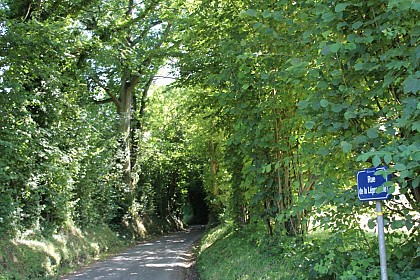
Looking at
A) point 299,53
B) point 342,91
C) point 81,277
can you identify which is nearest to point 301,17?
point 299,53

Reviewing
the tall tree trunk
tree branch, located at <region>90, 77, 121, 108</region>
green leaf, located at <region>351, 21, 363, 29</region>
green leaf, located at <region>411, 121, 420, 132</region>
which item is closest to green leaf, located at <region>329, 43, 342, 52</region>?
green leaf, located at <region>351, 21, 363, 29</region>

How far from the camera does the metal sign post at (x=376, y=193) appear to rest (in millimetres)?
3650

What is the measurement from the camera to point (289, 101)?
7.79 m

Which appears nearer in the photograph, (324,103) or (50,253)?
(324,103)

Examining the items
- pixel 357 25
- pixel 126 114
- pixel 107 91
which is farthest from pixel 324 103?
pixel 107 91

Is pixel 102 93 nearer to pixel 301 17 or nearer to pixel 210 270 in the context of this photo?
pixel 210 270

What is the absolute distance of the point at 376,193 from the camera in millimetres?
3654

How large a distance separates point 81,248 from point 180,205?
81.1 feet

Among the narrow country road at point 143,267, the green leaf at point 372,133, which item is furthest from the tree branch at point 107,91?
the green leaf at point 372,133

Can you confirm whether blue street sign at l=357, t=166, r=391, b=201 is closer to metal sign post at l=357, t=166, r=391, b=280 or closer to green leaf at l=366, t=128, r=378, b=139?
metal sign post at l=357, t=166, r=391, b=280

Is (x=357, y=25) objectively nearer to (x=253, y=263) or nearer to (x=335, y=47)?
(x=335, y=47)

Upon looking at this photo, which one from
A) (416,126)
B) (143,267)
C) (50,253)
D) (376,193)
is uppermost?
(416,126)

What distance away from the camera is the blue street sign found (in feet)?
11.9

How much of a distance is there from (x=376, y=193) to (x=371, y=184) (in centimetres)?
11
